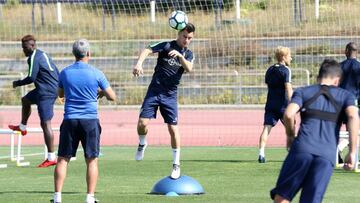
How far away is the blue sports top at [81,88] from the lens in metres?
11.5

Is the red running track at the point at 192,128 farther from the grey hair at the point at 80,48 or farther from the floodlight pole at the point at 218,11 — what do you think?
the grey hair at the point at 80,48

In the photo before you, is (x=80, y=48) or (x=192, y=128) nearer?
(x=80, y=48)

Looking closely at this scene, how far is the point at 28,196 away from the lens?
1265cm

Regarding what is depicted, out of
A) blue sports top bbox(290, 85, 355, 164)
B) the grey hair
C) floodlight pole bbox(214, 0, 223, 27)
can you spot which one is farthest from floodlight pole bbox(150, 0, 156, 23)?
blue sports top bbox(290, 85, 355, 164)

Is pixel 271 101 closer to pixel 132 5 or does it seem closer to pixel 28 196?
pixel 28 196

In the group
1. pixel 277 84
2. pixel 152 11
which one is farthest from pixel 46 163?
pixel 152 11

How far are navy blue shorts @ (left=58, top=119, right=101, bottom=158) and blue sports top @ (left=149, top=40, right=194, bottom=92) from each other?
99.8 inches

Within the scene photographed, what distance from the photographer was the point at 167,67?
1408cm

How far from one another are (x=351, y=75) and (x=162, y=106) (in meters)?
3.78

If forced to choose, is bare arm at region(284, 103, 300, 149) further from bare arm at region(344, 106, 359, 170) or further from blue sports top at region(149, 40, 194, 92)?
blue sports top at region(149, 40, 194, 92)

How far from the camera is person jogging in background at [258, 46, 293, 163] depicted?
16.9 meters

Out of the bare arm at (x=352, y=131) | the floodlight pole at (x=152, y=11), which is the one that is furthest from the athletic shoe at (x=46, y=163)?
the floodlight pole at (x=152, y=11)

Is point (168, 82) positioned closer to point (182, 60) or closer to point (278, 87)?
point (182, 60)

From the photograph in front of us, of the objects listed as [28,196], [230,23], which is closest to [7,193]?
[28,196]
